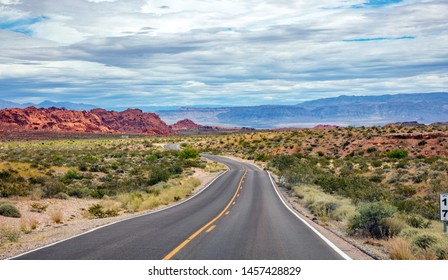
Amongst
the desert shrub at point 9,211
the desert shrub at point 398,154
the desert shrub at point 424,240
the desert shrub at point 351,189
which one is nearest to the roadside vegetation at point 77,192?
the desert shrub at point 9,211

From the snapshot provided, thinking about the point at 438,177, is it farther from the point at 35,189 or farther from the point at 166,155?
the point at 166,155

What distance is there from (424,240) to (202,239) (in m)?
5.92

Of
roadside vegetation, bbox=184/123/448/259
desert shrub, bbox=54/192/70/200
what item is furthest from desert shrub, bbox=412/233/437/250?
desert shrub, bbox=54/192/70/200

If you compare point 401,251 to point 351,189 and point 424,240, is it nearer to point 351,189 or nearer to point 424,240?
point 424,240

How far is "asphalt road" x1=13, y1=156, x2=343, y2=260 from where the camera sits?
1122 centimetres

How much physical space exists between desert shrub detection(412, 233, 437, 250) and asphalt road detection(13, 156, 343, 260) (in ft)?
7.07

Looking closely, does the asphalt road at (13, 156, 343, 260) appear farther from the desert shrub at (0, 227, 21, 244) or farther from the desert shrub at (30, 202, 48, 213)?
the desert shrub at (30, 202, 48, 213)

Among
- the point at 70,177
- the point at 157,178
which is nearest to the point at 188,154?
the point at 157,178

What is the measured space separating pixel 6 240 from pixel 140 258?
6.04 metres

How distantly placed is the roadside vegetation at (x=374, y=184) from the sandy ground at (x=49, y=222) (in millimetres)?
9308

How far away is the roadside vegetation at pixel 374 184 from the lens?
47.3 feet

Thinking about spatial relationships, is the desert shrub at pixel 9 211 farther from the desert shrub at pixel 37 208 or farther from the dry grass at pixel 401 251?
the dry grass at pixel 401 251

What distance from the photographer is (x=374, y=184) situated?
124 feet
